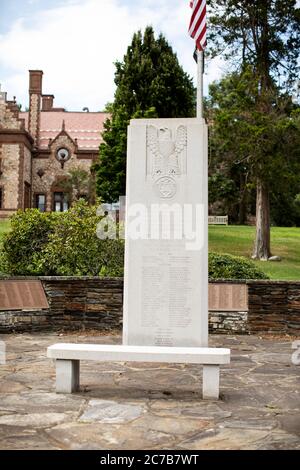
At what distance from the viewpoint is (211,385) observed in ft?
19.2

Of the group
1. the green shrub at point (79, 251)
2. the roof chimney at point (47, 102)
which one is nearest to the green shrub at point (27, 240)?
the green shrub at point (79, 251)

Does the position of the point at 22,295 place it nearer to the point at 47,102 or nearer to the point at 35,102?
the point at 35,102

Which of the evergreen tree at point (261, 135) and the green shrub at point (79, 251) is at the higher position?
the evergreen tree at point (261, 135)

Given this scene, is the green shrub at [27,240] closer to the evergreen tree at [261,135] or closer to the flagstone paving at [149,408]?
the flagstone paving at [149,408]

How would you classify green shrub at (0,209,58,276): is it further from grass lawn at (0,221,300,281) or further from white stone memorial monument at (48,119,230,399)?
grass lawn at (0,221,300,281)

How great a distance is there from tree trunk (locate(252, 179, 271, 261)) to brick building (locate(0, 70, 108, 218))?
24329mm

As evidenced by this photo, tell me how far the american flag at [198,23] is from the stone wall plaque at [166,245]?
4.65 metres

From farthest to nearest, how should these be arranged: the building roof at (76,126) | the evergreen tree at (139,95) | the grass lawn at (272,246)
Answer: the building roof at (76,126) < the evergreen tree at (139,95) < the grass lawn at (272,246)

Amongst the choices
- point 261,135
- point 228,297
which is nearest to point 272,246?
point 261,135

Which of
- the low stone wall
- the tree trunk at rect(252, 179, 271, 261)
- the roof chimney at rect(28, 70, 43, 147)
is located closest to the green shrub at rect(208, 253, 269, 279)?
the low stone wall

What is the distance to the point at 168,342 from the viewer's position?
6.91 meters

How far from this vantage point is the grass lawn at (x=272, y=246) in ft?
69.7
